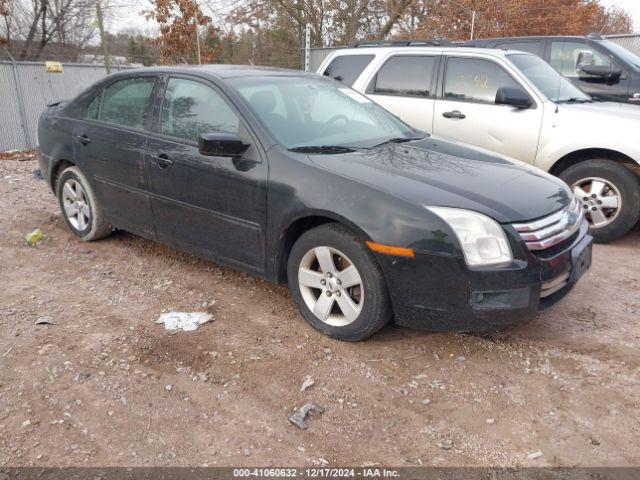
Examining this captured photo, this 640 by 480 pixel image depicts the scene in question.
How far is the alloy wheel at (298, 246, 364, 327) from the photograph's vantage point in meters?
3.19

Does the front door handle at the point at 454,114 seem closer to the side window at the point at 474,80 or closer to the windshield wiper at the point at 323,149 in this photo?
the side window at the point at 474,80

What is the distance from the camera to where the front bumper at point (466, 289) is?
9.39ft

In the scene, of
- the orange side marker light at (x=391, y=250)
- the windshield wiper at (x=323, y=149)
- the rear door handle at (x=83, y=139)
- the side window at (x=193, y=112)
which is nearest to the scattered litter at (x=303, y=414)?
the orange side marker light at (x=391, y=250)

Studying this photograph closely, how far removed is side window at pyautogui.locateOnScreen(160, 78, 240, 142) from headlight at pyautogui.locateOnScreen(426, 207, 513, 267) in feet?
5.34

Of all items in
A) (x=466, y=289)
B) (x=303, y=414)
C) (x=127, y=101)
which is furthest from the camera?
(x=127, y=101)

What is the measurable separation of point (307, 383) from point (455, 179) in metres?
1.48

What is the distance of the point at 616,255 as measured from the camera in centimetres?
498

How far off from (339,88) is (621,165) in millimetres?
2825

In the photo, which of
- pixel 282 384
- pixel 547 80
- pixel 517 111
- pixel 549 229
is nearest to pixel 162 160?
pixel 282 384

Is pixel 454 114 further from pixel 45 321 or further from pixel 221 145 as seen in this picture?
pixel 45 321

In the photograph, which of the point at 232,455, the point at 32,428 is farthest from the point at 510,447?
the point at 32,428

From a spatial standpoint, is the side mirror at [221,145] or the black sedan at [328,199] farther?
the side mirror at [221,145]

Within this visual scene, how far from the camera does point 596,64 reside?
726 cm

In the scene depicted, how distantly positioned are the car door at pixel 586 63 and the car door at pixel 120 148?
220 inches
